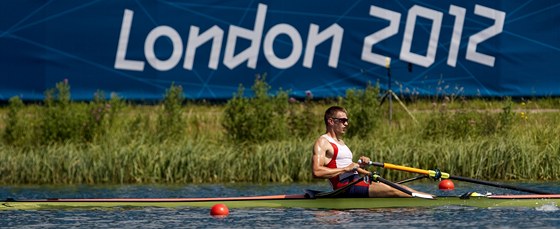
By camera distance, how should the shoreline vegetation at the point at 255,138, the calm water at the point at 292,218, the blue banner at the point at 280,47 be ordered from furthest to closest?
the blue banner at the point at 280,47
the shoreline vegetation at the point at 255,138
the calm water at the point at 292,218

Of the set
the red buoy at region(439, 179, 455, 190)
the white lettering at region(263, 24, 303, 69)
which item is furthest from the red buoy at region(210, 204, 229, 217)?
the white lettering at region(263, 24, 303, 69)

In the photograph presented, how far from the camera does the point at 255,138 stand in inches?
1092

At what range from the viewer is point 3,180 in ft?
86.1

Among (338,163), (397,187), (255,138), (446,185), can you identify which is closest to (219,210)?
(338,163)

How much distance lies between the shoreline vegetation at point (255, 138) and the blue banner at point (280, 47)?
573 mm

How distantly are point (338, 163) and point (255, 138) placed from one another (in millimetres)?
7384

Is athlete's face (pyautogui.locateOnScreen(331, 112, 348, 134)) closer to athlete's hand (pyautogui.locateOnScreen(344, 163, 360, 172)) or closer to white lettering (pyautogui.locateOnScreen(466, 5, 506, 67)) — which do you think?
athlete's hand (pyautogui.locateOnScreen(344, 163, 360, 172))

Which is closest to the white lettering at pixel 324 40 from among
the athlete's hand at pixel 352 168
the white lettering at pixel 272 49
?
the white lettering at pixel 272 49

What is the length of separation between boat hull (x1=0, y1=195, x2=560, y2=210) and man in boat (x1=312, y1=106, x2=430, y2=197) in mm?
113

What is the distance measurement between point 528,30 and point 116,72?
9099 mm

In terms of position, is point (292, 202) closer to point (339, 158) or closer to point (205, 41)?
point (339, 158)

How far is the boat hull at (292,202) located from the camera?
20.1 metres

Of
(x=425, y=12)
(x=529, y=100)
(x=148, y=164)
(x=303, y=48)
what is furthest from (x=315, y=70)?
(x=148, y=164)

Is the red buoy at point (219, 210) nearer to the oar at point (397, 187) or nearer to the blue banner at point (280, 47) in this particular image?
the oar at point (397, 187)
